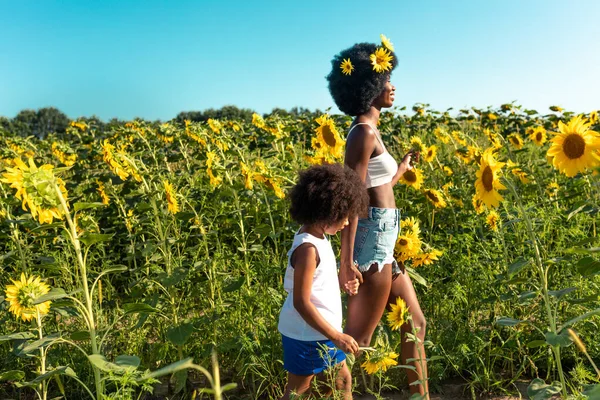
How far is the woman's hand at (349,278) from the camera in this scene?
98.6 inches

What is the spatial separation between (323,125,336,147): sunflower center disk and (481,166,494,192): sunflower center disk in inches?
54.4

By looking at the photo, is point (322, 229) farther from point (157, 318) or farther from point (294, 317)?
point (157, 318)

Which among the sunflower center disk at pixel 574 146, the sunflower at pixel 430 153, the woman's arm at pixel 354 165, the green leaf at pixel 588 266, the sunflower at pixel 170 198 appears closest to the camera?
the green leaf at pixel 588 266

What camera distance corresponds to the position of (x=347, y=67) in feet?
9.39

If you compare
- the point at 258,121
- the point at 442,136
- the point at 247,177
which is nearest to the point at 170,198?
the point at 247,177

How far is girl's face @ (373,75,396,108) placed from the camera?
2.78 meters

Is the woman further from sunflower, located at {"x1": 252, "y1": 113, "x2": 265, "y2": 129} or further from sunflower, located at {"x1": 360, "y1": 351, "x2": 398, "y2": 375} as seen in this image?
sunflower, located at {"x1": 252, "y1": 113, "x2": 265, "y2": 129}

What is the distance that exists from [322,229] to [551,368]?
147 cm

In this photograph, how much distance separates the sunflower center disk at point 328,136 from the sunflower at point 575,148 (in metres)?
1.55

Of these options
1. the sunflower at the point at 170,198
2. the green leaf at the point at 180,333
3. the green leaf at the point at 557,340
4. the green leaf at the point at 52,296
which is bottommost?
the green leaf at the point at 180,333

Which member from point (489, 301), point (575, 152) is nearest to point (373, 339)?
point (489, 301)

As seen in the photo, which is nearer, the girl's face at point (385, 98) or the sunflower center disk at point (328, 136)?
the girl's face at point (385, 98)

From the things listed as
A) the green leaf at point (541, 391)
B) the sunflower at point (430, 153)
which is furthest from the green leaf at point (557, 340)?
the sunflower at point (430, 153)

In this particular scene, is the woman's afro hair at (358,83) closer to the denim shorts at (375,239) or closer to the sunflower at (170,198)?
the denim shorts at (375,239)
